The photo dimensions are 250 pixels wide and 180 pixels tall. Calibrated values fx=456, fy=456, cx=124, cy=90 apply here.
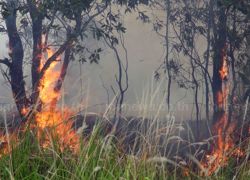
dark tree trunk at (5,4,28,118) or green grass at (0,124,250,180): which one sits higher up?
dark tree trunk at (5,4,28,118)

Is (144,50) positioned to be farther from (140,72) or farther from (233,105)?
(233,105)

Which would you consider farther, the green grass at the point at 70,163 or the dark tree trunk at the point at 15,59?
the dark tree trunk at the point at 15,59

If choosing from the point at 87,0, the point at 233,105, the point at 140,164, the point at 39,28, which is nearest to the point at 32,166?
the point at 140,164

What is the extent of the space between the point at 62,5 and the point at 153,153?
16.3 ft

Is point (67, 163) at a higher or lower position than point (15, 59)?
lower

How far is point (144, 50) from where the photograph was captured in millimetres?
29688

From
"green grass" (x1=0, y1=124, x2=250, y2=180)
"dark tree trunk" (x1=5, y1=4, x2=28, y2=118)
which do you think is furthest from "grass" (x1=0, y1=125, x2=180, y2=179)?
"dark tree trunk" (x1=5, y1=4, x2=28, y2=118)

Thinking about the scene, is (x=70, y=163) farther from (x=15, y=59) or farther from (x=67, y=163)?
(x=15, y=59)

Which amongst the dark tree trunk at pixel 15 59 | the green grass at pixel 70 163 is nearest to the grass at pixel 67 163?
the green grass at pixel 70 163

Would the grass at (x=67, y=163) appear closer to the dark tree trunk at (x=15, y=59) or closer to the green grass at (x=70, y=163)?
the green grass at (x=70, y=163)

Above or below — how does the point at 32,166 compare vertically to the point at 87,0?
below

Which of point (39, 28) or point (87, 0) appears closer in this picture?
point (87, 0)

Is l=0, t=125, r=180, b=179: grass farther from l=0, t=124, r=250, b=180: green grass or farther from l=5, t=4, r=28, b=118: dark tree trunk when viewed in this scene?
l=5, t=4, r=28, b=118: dark tree trunk

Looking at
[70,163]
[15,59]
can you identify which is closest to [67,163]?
[70,163]
